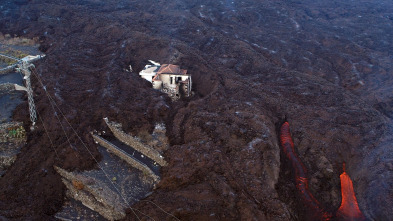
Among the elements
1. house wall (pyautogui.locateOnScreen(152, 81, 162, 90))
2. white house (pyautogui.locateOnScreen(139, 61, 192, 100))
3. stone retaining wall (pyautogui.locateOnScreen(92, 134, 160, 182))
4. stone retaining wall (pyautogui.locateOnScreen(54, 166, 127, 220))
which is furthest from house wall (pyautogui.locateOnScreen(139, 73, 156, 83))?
stone retaining wall (pyautogui.locateOnScreen(54, 166, 127, 220))

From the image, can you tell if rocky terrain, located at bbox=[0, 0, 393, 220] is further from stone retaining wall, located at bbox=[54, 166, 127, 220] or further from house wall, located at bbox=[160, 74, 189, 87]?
house wall, located at bbox=[160, 74, 189, 87]

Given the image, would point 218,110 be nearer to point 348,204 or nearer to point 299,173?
point 299,173

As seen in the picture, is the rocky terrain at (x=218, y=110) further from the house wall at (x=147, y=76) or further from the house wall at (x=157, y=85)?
the house wall at (x=157, y=85)

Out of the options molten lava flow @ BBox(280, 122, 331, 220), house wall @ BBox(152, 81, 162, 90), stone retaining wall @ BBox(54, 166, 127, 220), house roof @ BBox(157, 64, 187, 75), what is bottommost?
molten lava flow @ BBox(280, 122, 331, 220)

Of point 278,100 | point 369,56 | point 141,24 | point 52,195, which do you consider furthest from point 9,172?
point 369,56

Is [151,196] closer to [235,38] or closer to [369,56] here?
[235,38]

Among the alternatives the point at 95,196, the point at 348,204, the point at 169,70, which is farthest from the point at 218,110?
the point at 95,196
